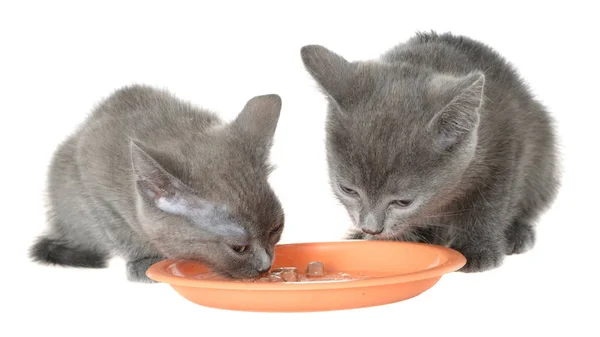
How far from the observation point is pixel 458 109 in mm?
2947

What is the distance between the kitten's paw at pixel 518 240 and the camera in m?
3.82

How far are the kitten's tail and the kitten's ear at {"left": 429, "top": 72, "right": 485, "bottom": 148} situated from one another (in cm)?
175

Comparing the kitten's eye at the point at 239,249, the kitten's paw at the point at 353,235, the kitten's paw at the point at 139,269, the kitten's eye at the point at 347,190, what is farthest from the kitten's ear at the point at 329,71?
the kitten's paw at the point at 139,269

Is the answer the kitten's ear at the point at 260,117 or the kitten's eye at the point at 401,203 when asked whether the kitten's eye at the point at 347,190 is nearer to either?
the kitten's eye at the point at 401,203

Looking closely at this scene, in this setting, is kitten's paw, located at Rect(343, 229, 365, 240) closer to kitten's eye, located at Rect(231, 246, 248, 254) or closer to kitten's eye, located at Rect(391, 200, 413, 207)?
kitten's eye, located at Rect(391, 200, 413, 207)

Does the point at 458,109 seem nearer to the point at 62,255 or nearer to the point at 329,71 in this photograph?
the point at 329,71

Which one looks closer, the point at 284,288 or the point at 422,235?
the point at 284,288

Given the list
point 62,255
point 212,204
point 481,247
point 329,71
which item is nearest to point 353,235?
point 481,247

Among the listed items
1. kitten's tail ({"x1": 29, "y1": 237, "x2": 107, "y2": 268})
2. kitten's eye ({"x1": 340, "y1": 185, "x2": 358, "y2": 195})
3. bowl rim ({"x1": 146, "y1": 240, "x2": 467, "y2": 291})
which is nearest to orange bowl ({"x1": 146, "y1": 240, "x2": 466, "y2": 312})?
bowl rim ({"x1": 146, "y1": 240, "x2": 467, "y2": 291})

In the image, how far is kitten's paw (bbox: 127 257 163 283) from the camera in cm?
349

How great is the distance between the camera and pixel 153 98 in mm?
3645

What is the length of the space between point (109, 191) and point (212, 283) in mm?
849

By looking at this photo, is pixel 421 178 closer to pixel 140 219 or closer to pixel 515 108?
pixel 515 108

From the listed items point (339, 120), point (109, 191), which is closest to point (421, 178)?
point (339, 120)
